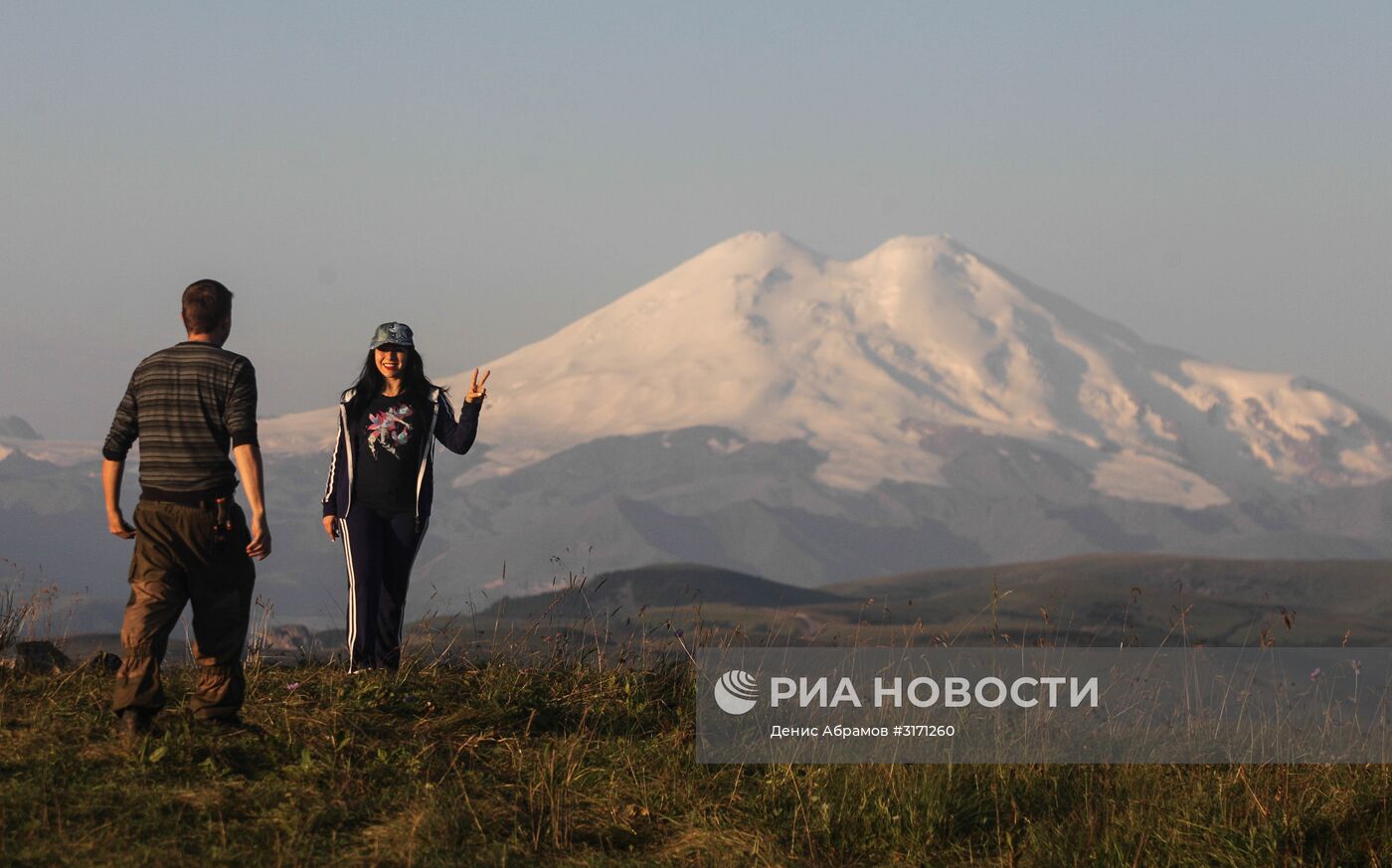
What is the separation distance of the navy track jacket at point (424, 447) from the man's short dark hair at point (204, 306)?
5.48ft

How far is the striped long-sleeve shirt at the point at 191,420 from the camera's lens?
730 cm

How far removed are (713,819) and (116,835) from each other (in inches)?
94.1

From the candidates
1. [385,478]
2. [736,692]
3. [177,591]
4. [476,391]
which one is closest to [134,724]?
[177,591]

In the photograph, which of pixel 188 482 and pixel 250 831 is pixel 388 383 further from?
pixel 250 831

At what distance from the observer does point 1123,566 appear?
185000 millimetres

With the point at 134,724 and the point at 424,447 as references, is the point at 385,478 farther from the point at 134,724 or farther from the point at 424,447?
the point at 134,724

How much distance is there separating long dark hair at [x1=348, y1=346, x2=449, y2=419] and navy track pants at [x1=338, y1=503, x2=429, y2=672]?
22.8 inches

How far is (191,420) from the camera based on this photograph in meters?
7.31

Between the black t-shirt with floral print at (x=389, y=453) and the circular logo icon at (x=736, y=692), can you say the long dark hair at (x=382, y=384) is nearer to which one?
the black t-shirt with floral print at (x=389, y=453)

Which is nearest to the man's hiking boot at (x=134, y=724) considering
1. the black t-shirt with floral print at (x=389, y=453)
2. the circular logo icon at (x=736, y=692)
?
the black t-shirt with floral print at (x=389, y=453)

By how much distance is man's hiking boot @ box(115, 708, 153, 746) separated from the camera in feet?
23.8

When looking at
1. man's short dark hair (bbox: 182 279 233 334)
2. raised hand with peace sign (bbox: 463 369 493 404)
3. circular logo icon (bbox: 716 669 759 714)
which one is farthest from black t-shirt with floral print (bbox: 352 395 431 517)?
circular logo icon (bbox: 716 669 759 714)

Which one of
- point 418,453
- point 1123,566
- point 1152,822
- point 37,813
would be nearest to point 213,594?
point 37,813

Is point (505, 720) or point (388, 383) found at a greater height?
point (388, 383)
